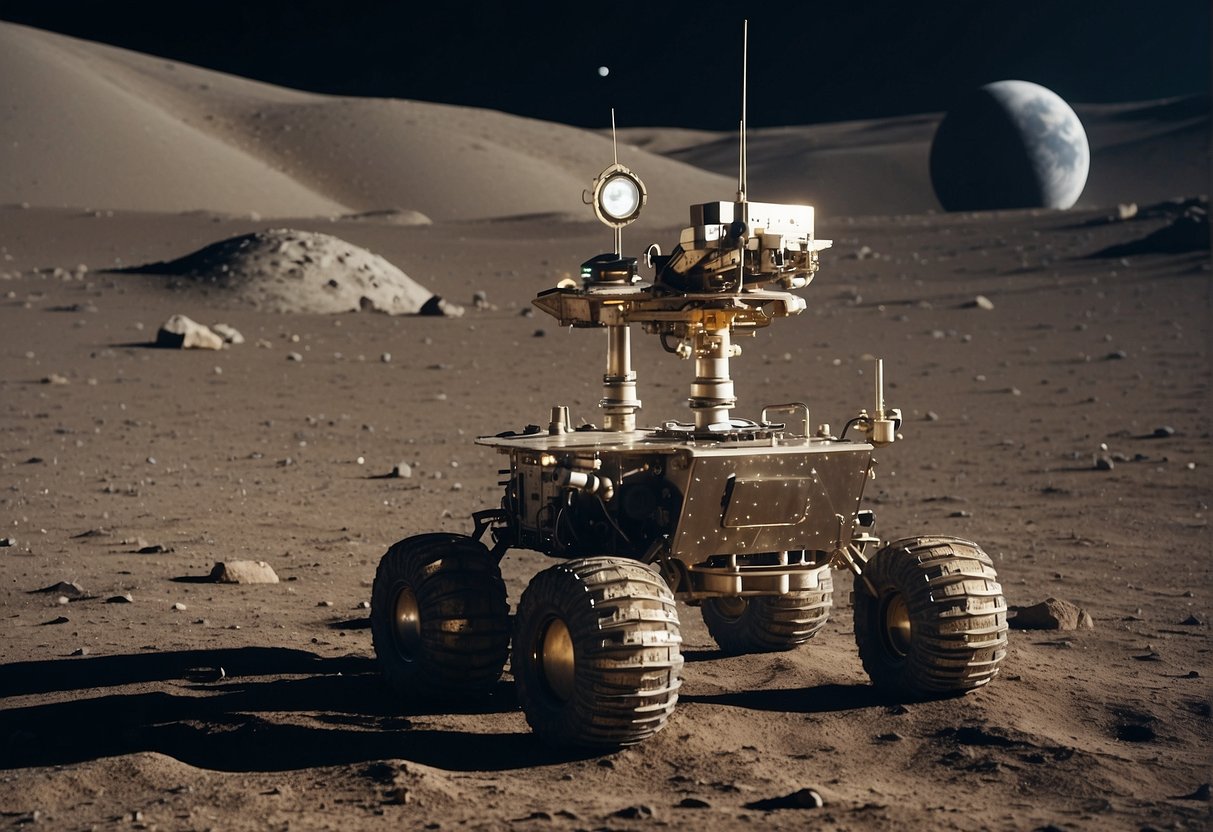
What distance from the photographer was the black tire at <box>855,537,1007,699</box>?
5.28m

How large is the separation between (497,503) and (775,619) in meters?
4.17

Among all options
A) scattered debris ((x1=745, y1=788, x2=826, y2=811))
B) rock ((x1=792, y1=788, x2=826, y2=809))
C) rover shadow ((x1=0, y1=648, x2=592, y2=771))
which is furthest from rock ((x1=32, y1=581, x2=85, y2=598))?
rock ((x1=792, y1=788, x2=826, y2=809))

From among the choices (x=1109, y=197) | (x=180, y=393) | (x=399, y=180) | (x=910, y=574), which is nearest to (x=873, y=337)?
(x=180, y=393)

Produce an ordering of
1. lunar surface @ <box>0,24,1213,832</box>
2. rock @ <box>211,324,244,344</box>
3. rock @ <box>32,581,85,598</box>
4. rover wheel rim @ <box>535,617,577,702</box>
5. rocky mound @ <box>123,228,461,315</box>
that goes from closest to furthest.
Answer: lunar surface @ <box>0,24,1213,832</box>
rover wheel rim @ <box>535,617,577,702</box>
rock @ <box>32,581,85,598</box>
rock @ <box>211,324,244,344</box>
rocky mound @ <box>123,228,461,315</box>

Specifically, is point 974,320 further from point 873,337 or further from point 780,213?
point 780,213

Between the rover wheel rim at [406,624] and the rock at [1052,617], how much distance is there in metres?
3.03

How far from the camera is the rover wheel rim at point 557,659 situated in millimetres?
4832

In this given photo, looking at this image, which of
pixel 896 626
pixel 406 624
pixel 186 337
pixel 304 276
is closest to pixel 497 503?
pixel 406 624

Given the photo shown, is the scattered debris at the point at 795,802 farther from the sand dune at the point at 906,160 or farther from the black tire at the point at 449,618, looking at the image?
the sand dune at the point at 906,160

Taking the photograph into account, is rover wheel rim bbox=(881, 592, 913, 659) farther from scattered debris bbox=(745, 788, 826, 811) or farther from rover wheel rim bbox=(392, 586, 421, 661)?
rover wheel rim bbox=(392, 586, 421, 661)

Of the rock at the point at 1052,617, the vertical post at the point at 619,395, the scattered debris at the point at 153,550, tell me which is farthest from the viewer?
the scattered debris at the point at 153,550

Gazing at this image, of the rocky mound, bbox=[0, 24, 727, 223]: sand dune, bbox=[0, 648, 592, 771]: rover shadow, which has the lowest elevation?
bbox=[0, 648, 592, 771]: rover shadow

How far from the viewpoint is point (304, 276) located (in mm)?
20766

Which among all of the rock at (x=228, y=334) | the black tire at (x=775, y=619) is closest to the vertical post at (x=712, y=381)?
the black tire at (x=775, y=619)
